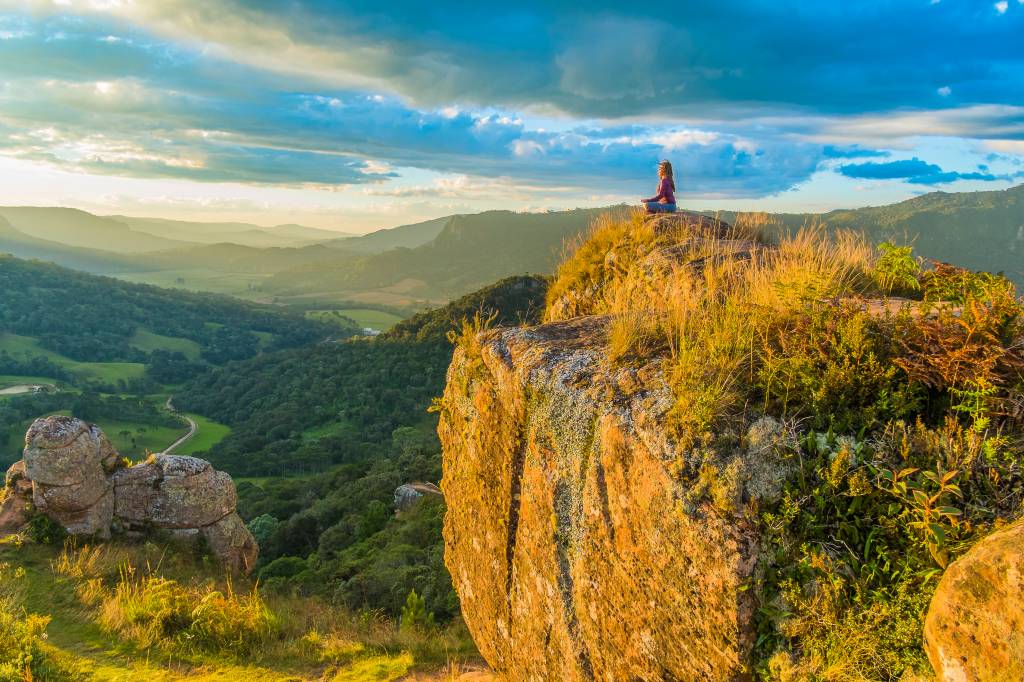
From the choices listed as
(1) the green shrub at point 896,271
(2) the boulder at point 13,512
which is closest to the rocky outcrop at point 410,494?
(2) the boulder at point 13,512

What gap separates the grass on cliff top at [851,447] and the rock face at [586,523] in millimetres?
165

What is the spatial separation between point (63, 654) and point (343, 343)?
10557 cm

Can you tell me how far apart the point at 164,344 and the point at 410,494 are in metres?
153

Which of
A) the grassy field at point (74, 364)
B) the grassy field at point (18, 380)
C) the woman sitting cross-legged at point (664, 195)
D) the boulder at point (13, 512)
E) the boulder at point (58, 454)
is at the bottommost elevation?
the grassy field at point (18, 380)

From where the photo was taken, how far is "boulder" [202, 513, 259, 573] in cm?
1480

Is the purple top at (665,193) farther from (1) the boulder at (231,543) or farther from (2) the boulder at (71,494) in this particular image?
(2) the boulder at (71,494)

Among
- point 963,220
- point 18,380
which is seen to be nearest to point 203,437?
point 18,380

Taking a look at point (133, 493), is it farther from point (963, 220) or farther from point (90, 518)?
point (963, 220)

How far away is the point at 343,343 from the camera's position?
109 metres

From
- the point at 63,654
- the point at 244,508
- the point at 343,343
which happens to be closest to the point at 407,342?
the point at 343,343

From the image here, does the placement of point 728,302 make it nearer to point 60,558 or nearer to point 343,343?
point 60,558

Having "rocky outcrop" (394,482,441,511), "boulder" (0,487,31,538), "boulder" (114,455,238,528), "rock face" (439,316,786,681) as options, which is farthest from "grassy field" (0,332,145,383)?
"rock face" (439,316,786,681)

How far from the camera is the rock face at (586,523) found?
3900mm

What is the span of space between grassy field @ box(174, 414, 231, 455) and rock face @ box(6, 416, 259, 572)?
66.7 meters
